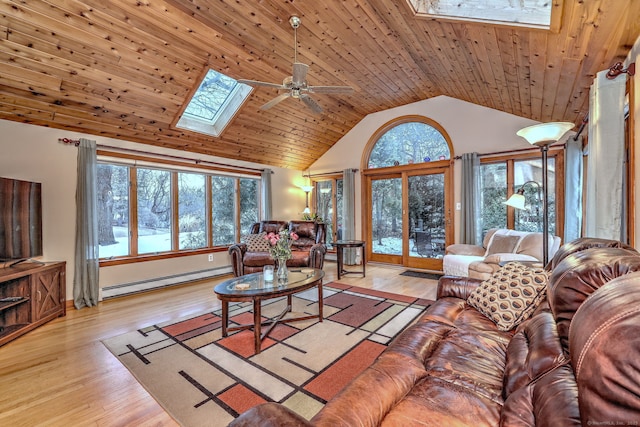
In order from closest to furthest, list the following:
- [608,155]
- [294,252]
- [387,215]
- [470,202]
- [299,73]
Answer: [608,155], [299,73], [470,202], [294,252], [387,215]

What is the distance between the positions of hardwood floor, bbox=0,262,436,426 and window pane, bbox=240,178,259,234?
7.72 feet

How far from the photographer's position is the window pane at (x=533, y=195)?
4.24 meters

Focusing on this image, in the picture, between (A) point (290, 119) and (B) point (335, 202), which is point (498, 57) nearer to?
(A) point (290, 119)

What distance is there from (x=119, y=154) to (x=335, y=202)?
14.1 feet

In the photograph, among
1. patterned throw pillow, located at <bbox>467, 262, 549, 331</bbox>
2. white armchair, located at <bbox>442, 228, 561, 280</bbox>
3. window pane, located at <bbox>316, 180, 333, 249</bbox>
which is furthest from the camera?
window pane, located at <bbox>316, 180, 333, 249</bbox>

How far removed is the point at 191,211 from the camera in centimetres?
505

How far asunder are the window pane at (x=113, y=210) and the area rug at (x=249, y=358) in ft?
6.20

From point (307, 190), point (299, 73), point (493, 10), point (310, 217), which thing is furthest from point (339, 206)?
point (493, 10)

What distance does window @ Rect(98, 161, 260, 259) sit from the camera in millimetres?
4109

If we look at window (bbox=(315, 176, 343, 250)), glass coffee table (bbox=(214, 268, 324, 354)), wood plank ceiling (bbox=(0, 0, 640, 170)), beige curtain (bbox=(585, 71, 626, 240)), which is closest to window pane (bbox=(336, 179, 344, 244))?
window (bbox=(315, 176, 343, 250))

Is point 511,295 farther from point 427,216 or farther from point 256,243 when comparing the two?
point 256,243

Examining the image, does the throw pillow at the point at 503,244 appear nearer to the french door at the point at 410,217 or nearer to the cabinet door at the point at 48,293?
the french door at the point at 410,217

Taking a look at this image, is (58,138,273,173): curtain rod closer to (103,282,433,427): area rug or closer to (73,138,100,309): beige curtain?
(73,138,100,309): beige curtain

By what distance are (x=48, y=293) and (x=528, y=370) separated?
4280 millimetres
